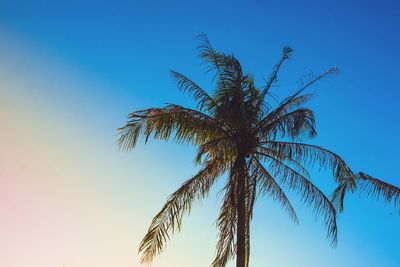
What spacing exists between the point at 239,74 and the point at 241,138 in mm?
2324

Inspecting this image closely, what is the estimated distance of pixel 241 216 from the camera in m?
13.1

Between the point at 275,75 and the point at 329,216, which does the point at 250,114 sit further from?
the point at 329,216

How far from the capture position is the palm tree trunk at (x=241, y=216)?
12711mm

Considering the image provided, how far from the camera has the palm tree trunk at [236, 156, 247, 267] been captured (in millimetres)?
12711

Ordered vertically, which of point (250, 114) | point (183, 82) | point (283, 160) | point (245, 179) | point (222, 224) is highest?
point (183, 82)

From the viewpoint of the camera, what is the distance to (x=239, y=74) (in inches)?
600

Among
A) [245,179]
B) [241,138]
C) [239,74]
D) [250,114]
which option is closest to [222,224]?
[245,179]

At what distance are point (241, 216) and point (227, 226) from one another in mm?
991

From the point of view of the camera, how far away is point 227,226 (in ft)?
45.6

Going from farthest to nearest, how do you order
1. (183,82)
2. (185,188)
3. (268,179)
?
(183,82) → (268,179) → (185,188)

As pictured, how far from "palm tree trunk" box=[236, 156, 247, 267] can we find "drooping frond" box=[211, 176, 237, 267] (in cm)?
20

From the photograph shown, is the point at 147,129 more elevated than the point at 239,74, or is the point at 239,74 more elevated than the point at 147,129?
the point at 239,74

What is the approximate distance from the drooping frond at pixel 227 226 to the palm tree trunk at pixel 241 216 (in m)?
0.20

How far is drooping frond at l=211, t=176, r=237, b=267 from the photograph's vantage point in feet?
44.3
